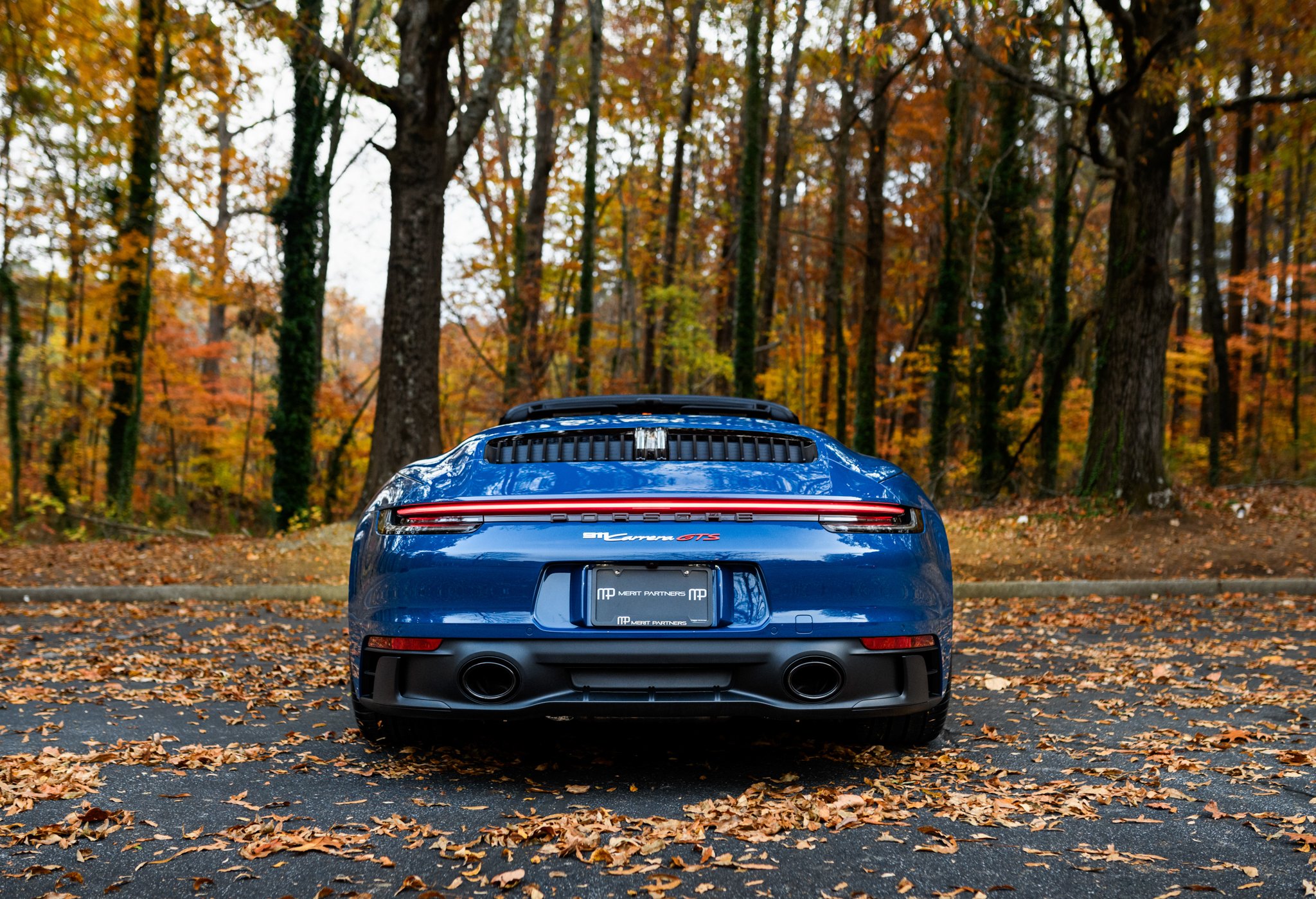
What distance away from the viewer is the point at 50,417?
21953 mm

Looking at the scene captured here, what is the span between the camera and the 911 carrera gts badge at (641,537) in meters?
3.53

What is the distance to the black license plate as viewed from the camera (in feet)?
11.6

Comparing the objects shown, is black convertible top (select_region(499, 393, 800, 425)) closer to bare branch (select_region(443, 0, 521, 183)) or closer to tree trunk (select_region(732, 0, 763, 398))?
bare branch (select_region(443, 0, 521, 183))

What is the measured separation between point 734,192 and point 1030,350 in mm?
9608

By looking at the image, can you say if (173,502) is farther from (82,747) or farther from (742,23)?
(82,747)

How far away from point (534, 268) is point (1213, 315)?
15.1m

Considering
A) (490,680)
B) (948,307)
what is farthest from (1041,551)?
(948,307)

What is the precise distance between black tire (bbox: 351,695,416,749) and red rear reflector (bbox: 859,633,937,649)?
70.8 inches

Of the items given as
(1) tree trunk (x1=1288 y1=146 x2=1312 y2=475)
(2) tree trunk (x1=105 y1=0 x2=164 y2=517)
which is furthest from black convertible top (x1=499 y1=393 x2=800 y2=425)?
(1) tree trunk (x1=1288 y1=146 x2=1312 y2=475)

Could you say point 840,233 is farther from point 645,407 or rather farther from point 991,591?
point 645,407

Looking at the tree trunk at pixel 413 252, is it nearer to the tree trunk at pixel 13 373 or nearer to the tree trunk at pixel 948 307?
the tree trunk at pixel 13 373

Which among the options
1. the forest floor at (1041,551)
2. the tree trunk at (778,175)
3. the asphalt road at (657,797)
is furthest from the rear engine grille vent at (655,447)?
the tree trunk at (778,175)

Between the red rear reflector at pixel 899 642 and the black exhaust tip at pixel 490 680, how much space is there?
1.20 meters

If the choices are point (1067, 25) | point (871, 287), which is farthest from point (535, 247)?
point (1067, 25)
